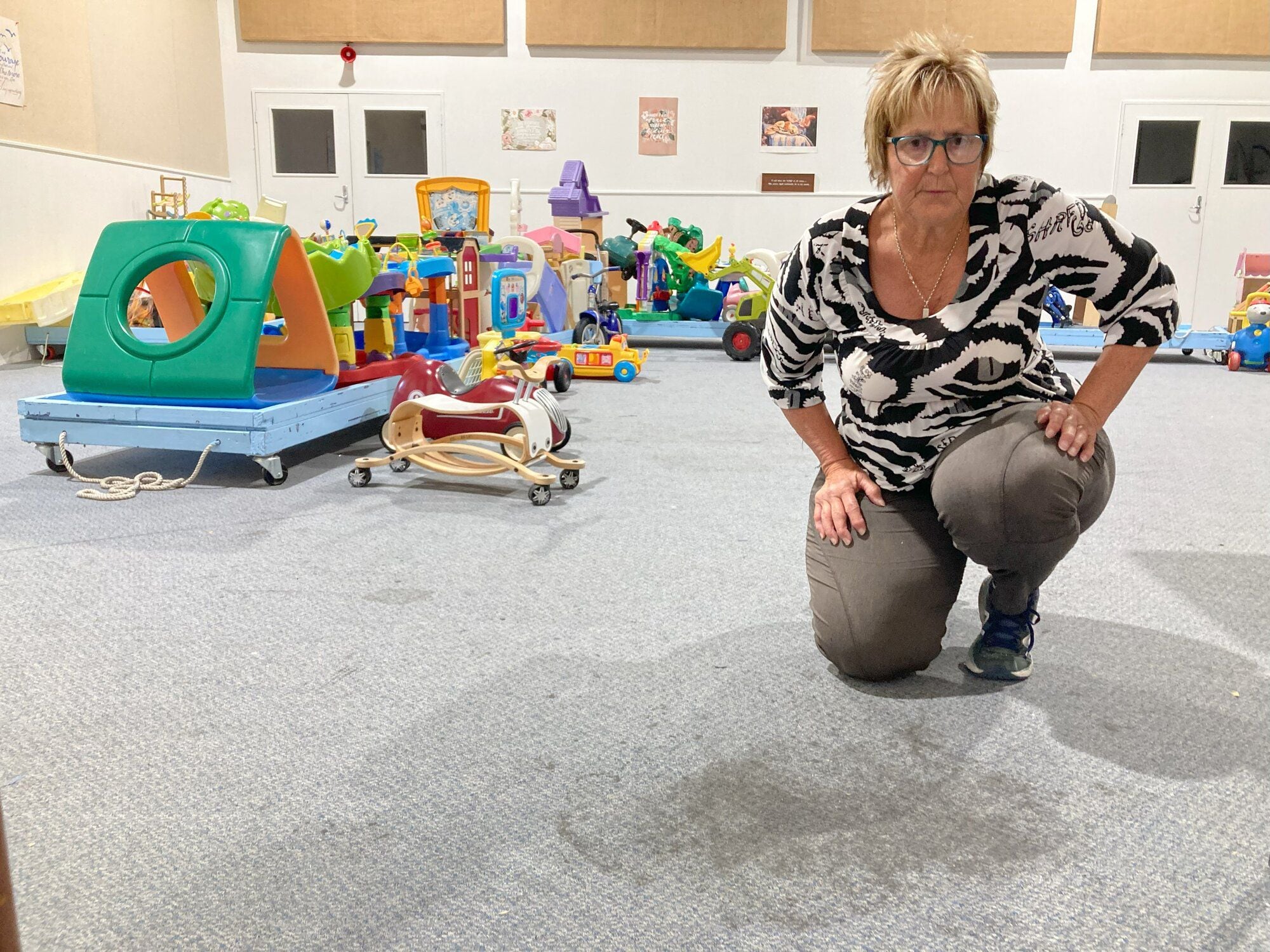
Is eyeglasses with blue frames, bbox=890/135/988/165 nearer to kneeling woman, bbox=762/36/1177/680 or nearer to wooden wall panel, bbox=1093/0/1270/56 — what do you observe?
kneeling woman, bbox=762/36/1177/680

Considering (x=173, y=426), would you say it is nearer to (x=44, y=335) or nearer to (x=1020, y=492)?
(x=1020, y=492)

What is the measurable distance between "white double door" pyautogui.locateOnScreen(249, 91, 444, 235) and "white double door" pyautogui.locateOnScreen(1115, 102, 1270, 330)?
20.4 feet

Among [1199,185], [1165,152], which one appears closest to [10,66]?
[1165,152]

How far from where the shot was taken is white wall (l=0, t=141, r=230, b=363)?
5.95 meters

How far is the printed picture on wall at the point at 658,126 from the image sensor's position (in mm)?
8320

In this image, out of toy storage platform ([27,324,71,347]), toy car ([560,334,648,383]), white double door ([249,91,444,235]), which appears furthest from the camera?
white double door ([249,91,444,235])

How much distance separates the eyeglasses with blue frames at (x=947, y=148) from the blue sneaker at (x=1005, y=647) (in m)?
0.74

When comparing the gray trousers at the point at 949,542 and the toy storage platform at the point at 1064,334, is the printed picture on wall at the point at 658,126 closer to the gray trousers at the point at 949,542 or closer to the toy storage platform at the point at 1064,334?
the toy storage platform at the point at 1064,334

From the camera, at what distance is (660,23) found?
815 cm

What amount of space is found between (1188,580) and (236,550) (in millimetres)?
2244

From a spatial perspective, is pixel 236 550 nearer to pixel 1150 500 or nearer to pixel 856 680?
pixel 856 680

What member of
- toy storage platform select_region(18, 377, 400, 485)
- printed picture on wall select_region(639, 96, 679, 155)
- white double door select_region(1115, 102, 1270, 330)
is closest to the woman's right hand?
toy storage platform select_region(18, 377, 400, 485)

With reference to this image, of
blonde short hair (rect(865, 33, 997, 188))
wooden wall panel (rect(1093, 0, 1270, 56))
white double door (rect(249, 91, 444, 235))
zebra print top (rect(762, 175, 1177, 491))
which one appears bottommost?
zebra print top (rect(762, 175, 1177, 491))

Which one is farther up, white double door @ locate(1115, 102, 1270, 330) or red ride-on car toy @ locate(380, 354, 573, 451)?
white double door @ locate(1115, 102, 1270, 330)
